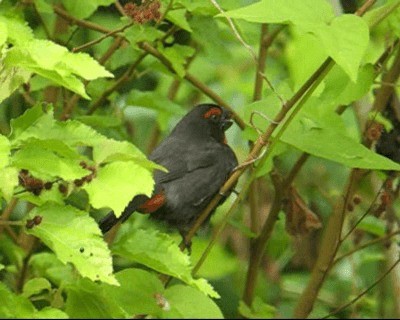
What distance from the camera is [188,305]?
7.39 ft

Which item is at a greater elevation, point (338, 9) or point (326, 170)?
point (338, 9)

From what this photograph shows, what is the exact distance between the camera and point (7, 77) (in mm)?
1881

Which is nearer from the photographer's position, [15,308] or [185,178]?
[15,308]

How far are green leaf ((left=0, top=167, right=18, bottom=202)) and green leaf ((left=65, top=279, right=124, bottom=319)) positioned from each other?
26 cm

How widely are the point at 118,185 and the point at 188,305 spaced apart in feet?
1.76

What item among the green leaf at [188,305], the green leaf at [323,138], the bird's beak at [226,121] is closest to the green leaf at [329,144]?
the green leaf at [323,138]

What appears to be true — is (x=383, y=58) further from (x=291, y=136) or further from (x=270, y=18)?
(x=270, y=18)

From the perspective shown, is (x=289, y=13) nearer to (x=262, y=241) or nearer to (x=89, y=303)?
(x=89, y=303)

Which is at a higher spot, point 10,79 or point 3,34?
point 3,34

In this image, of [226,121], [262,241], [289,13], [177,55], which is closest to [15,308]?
[289,13]

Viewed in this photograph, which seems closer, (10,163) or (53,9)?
(10,163)

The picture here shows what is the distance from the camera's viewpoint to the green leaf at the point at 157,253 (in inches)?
75.8

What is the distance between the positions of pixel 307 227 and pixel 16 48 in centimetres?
152

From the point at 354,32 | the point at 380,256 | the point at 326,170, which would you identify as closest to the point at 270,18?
the point at 354,32
